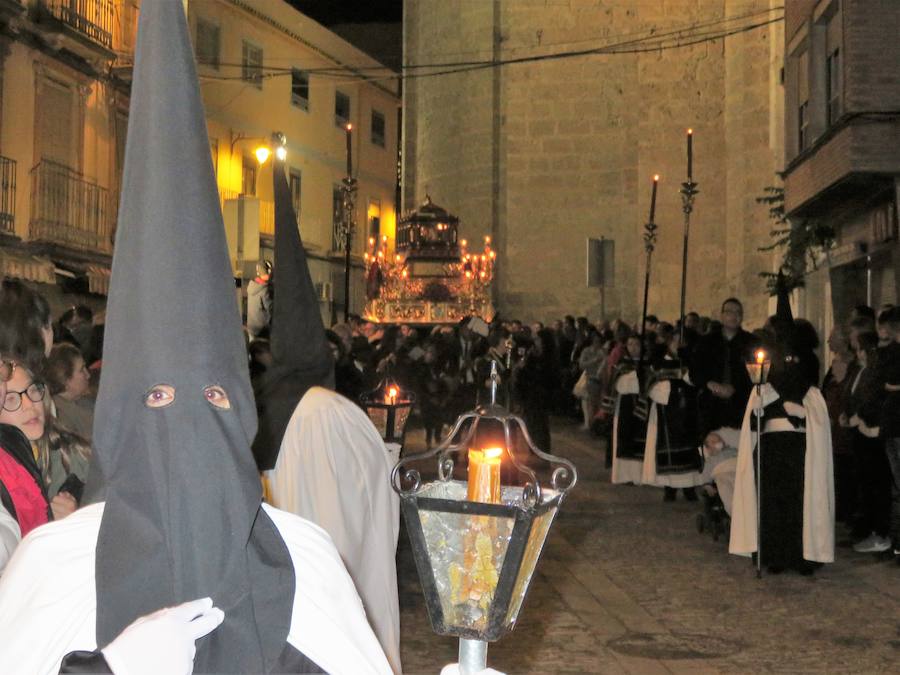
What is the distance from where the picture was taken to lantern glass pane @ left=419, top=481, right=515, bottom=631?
2879 millimetres

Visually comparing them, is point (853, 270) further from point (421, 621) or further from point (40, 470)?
point (40, 470)

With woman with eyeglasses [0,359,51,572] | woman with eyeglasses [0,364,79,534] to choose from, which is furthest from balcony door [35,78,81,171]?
woman with eyeglasses [0,359,51,572]

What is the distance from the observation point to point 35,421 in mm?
5227

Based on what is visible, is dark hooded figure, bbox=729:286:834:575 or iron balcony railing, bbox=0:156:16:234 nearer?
dark hooded figure, bbox=729:286:834:575

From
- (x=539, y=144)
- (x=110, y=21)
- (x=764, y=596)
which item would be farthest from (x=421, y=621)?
(x=539, y=144)

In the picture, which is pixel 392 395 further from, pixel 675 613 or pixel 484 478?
pixel 484 478

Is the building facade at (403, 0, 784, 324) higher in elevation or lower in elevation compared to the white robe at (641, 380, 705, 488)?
higher

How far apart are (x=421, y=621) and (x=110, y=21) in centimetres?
1984

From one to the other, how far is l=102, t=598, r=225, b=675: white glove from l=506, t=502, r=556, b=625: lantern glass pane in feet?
1.96

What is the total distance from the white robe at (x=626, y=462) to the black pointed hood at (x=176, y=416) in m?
13.0

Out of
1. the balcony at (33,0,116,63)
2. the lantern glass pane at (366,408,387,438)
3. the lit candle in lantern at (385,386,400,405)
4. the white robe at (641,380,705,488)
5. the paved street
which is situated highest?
the balcony at (33,0,116,63)

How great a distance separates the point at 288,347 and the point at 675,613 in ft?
13.0

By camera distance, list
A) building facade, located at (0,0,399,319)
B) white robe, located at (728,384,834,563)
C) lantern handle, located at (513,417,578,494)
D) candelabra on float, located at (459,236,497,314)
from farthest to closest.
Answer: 1. candelabra on float, located at (459,236,497,314)
2. building facade, located at (0,0,399,319)
3. white robe, located at (728,384,834,563)
4. lantern handle, located at (513,417,578,494)

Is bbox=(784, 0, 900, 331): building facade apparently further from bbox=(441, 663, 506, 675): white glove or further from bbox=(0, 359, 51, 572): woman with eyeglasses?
bbox=(441, 663, 506, 675): white glove
